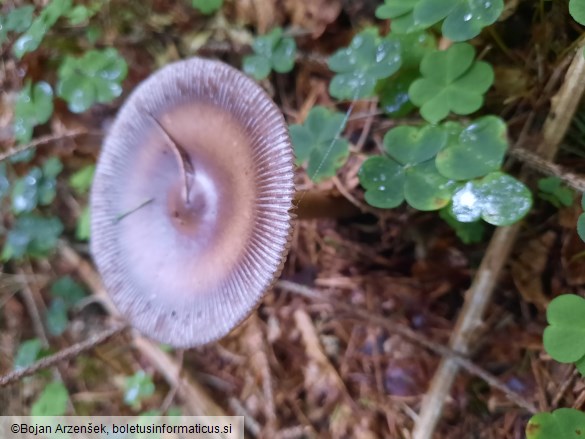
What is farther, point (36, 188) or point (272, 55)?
point (36, 188)

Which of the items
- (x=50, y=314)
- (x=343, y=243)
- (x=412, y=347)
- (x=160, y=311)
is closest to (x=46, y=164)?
(x=50, y=314)

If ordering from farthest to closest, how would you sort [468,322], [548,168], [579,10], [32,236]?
1. [32,236]
2. [468,322]
3. [548,168]
4. [579,10]

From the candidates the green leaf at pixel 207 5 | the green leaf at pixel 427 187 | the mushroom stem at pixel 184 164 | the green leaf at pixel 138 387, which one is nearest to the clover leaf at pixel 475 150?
the green leaf at pixel 427 187

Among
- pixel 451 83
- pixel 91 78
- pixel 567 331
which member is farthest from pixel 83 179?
pixel 567 331

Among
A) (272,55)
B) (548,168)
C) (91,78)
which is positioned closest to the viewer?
(548,168)

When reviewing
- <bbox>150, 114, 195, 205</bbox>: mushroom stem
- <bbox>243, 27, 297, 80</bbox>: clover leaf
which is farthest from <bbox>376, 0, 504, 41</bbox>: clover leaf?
<bbox>150, 114, 195, 205</bbox>: mushroom stem

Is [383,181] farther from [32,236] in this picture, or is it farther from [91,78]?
[32,236]

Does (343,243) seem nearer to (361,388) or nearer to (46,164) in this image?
(361,388)
